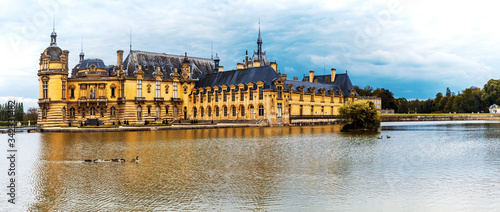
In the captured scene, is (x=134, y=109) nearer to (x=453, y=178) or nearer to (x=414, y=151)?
(x=414, y=151)

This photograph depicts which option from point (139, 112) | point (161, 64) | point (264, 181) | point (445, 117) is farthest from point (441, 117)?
point (264, 181)

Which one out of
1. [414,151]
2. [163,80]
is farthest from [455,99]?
[414,151]

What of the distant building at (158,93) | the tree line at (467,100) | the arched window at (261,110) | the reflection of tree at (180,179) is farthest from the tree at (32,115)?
the tree line at (467,100)

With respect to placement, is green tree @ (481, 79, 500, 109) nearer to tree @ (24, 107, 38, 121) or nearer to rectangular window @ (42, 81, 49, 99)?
rectangular window @ (42, 81, 49, 99)

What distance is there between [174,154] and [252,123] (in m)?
49.6

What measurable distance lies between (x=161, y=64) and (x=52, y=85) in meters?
21.4

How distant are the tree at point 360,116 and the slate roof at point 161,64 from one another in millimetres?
43310

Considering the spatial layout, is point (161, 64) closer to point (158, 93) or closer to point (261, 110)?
point (158, 93)

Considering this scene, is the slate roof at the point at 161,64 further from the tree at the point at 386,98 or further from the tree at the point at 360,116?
the tree at the point at 386,98

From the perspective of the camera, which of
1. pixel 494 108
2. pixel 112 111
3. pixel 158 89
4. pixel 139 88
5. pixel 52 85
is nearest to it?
pixel 52 85

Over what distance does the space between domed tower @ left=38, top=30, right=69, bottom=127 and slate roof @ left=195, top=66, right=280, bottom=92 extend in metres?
27.0

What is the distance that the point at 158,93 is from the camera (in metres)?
86.6

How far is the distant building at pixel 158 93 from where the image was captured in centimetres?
7812

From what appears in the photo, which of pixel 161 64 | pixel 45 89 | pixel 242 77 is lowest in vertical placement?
pixel 45 89
